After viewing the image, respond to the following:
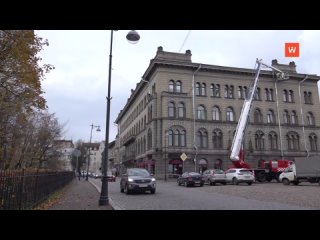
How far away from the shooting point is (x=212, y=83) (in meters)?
52.8

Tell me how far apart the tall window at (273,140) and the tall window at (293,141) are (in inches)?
93.5

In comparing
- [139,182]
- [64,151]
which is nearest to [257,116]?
[64,151]

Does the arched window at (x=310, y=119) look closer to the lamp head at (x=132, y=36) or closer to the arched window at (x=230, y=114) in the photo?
the arched window at (x=230, y=114)

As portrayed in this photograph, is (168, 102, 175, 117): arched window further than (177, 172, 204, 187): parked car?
Yes

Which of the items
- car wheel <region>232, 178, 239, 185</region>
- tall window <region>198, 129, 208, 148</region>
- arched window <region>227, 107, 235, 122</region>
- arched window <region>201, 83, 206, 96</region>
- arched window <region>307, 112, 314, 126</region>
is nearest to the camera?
car wheel <region>232, 178, 239, 185</region>

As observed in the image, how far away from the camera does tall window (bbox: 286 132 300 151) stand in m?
55.3

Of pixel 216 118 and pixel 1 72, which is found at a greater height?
pixel 216 118

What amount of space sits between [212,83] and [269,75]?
11209 millimetres

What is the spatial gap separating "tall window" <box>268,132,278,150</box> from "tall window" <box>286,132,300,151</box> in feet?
7.79

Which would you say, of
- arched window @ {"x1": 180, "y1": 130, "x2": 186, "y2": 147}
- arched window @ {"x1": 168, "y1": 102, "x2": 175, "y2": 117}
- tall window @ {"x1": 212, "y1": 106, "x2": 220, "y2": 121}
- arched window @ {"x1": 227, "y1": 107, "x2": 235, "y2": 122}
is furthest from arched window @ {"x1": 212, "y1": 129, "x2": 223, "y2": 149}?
arched window @ {"x1": 168, "y1": 102, "x2": 175, "y2": 117}

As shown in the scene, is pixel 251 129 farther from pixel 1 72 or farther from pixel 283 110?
pixel 1 72

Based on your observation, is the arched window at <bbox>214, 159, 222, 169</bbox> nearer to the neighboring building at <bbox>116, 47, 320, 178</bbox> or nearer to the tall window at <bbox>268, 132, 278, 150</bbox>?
the neighboring building at <bbox>116, 47, 320, 178</bbox>
